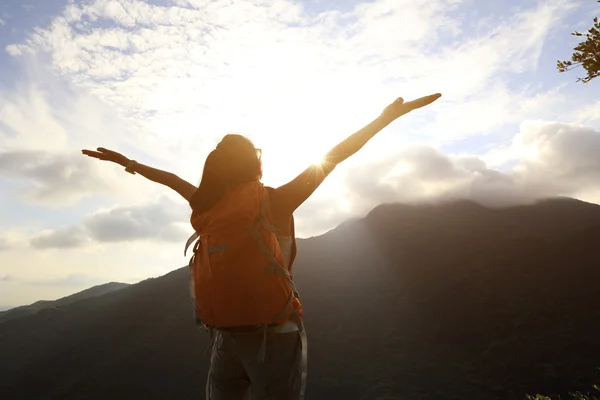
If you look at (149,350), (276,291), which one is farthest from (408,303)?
(276,291)

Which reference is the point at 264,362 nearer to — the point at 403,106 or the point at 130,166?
the point at 403,106

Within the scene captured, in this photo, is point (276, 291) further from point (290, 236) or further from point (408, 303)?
point (408, 303)

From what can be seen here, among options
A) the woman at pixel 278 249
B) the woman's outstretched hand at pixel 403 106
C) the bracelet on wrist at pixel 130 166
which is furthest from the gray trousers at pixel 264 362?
the bracelet on wrist at pixel 130 166

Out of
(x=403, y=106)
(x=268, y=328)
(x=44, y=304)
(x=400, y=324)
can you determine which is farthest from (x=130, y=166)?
(x=44, y=304)

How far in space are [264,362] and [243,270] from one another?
0.51 m

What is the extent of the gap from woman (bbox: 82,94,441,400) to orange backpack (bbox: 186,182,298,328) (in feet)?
0.29

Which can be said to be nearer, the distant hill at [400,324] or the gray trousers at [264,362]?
the gray trousers at [264,362]

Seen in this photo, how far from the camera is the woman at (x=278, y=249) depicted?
222 centimetres

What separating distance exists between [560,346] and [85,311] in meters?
111

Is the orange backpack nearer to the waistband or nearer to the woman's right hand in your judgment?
the waistband

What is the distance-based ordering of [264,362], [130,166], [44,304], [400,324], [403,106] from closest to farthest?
[264,362]
[403,106]
[130,166]
[400,324]
[44,304]

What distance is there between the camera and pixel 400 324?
274 ft

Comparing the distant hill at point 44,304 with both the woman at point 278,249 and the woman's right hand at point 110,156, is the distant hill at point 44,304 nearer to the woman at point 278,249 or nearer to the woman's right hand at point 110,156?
the woman's right hand at point 110,156

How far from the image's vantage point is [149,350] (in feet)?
279
